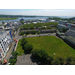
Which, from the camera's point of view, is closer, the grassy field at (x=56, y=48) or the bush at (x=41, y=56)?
the bush at (x=41, y=56)

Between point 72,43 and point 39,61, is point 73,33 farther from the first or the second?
point 39,61

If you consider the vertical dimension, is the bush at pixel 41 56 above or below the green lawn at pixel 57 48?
above

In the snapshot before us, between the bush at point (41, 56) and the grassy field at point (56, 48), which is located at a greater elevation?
the bush at point (41, 56)

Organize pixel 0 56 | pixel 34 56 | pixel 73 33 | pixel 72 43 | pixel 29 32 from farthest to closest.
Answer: pixel 29 32 → pixel 73 33 → pixel 72 43 → pixel 0 56 → pixel 34 56

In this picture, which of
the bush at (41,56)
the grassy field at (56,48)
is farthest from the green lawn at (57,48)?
the bush at (41,56)

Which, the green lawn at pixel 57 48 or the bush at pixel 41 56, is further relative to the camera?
the green lawn at pixel 57 48

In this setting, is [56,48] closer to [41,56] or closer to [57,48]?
[57,48]

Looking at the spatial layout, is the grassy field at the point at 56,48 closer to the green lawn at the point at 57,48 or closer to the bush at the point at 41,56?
the green lawn at the point at 57,48

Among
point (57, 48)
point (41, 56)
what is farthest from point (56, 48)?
point (41, 56)

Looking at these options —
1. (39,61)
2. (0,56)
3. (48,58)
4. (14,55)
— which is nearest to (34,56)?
(39,61)

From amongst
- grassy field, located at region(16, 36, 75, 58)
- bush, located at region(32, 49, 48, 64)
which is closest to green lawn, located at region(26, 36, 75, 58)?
grassy field, located at region(16, 36, 75, 58)
